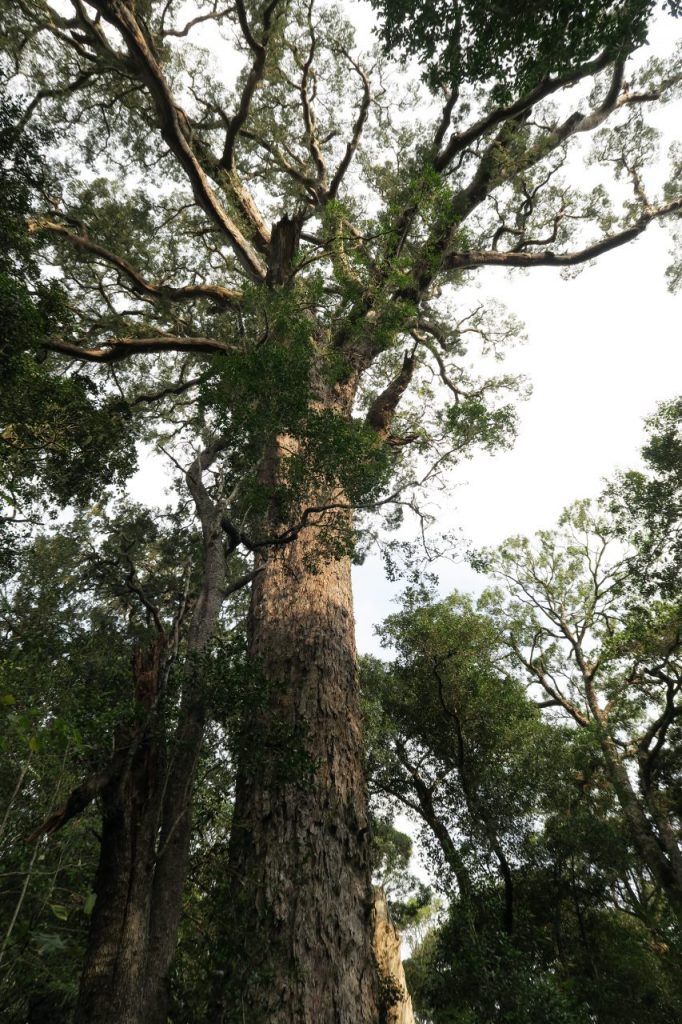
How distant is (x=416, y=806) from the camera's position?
10062mm

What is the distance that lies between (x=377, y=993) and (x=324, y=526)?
3937 millimetres

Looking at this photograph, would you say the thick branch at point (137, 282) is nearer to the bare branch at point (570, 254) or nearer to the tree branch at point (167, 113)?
the tree branch at point (167, 113)

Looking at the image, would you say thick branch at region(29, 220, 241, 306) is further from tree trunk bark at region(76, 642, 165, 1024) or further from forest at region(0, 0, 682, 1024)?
tree trunk bark at region(76, 642, 165, 1024)

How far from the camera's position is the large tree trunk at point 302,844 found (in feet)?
10.9

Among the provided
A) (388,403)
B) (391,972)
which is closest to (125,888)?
(391,972)

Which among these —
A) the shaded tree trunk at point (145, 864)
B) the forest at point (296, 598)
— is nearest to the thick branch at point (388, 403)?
the forest at point (296, 598)

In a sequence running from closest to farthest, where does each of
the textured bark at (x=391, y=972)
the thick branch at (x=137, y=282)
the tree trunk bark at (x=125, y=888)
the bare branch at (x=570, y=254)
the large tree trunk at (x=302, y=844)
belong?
the tree trunk bark at (x=125, y=888) < the large tree trunk at (x=302, y=844) < the textured bark at (x=391, y=972) < the thick branch at (x=137, y=282) < the bare branch at (x=570, y=254)

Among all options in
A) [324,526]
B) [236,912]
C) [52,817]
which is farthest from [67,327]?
[236,912]

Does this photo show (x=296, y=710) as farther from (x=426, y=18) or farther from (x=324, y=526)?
(x=426, y=18)

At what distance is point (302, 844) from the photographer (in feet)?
13.2

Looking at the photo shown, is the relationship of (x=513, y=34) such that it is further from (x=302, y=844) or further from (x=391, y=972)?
(x=391, y=972)

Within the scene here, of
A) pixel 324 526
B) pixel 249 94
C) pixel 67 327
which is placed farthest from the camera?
pixel 249 94

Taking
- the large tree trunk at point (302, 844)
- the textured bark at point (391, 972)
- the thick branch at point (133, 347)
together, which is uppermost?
the thick branch at point (133, 347)

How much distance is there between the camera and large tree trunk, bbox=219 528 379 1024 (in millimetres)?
3309
